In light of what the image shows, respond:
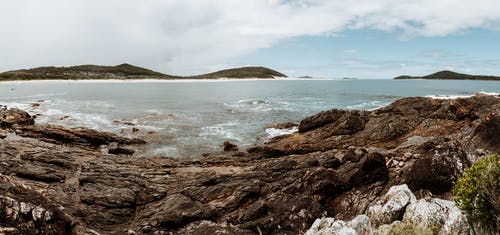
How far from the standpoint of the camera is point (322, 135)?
3306 cm

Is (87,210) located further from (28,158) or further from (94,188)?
(28,158)

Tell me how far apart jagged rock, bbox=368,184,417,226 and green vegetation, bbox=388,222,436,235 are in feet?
5.07

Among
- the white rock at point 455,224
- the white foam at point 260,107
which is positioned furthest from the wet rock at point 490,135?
the white foam at point 260,107

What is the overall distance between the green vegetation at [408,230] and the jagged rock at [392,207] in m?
1.55

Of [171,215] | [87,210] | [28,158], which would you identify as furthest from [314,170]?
[28,158]

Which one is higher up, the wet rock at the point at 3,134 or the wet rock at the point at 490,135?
the wet rock at the point at 490,135

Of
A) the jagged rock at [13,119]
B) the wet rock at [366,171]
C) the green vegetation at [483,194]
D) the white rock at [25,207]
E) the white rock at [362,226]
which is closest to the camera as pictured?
the green vegetation at [483,194]

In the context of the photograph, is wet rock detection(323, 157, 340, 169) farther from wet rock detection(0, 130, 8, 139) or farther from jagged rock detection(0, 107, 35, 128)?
jagged rock detection(0, 107, 35, 128)

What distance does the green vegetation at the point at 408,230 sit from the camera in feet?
35.1

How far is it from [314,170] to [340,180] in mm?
1413

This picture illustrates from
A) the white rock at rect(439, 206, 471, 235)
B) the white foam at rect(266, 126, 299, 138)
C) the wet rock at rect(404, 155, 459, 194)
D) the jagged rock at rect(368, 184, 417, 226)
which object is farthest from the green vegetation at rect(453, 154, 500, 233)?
the white foam at rect(266, 126, 299, 138)

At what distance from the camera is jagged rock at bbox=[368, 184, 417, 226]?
42.4ft

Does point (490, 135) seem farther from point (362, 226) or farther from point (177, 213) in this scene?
point (177, 213)

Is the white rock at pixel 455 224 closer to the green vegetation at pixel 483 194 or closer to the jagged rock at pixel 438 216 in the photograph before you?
the jagged rock at pixel 438 216
